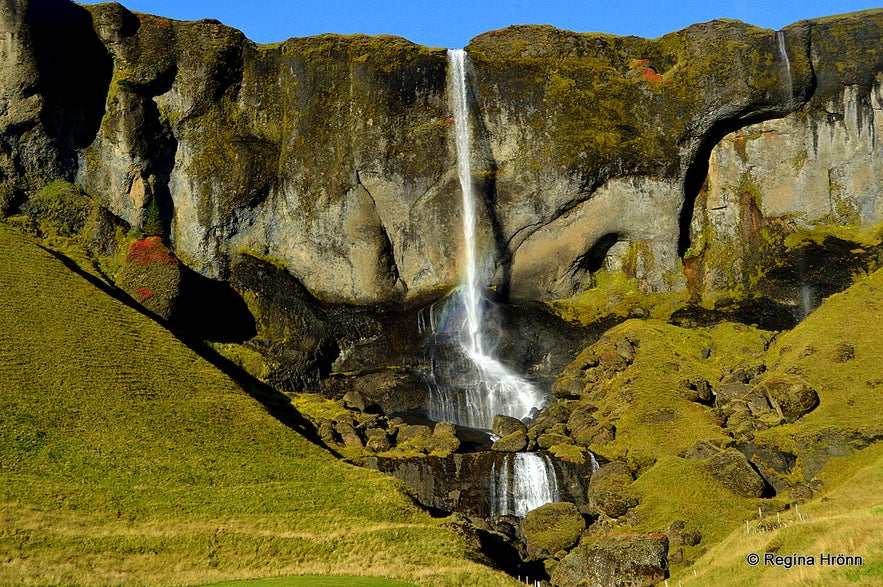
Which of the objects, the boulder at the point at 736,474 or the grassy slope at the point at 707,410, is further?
the boulder at the point at 736,474

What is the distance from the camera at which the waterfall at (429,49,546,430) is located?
63.2m

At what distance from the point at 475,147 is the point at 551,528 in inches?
1585

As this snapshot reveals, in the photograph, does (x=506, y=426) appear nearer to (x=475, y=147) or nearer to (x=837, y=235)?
(x=475, y=147)

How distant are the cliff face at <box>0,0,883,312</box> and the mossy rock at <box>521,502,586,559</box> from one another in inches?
1277

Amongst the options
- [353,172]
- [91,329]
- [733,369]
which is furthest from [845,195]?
[91,329]

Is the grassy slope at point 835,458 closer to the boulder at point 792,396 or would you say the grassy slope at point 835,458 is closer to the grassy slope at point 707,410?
the grassy slope at point 707,410

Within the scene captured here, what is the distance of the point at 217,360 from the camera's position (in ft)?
213

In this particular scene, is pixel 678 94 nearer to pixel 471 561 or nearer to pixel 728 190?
pixel 728 190

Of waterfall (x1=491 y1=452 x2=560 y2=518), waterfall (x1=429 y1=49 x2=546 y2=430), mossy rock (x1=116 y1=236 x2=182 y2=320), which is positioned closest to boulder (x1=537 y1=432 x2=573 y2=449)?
waterfall (x1=491 y1=452 x2=560 y2=518)

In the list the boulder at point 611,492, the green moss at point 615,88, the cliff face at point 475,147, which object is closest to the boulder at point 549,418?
the boulder at point 611,492

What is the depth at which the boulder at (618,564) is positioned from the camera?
120ft

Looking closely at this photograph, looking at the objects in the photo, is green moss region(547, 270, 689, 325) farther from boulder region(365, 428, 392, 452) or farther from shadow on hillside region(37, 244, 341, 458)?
shadow on hillside region(37, 244, 341, 458)

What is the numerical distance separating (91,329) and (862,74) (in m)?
62.8

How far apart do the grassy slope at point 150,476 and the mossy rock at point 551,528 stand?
626 centimetres
